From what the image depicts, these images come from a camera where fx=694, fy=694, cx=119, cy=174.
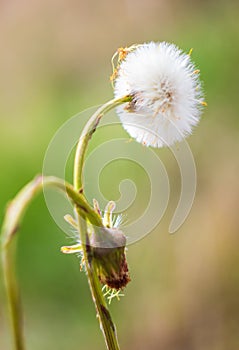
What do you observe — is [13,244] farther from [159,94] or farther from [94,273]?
[159,94]

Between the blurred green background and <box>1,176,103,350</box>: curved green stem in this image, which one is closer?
<box>1,176,103,350</box>: curved green stem

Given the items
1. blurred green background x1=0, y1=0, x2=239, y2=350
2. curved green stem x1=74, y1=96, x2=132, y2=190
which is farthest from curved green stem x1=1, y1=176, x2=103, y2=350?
blurred green background x1=0, y1=0, x2=239, y2=350

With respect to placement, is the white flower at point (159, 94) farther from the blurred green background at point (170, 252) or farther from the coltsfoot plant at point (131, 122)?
the blurred green background at point (170, 252)

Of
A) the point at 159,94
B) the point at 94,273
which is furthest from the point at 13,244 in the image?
the point at 159,94

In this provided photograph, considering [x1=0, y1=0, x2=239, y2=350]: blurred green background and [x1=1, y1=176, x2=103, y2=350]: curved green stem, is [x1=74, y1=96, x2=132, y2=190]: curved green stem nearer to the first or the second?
[x1=1, y1=176, x2=103, y2=350]: curved green stem

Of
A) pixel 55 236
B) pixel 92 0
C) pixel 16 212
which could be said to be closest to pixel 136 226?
pixel 16 212

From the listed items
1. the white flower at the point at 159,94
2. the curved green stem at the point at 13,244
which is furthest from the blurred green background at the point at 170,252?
the curved green stem at the point at 13,244

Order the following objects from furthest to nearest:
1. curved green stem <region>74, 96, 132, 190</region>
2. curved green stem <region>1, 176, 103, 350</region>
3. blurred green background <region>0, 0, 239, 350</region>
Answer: blurred green background <region>0, 0, 239, 350</region>
curved green stem <region>74, 96, 132, 190</region>
curved green stem <region>1, 176, 103, 350</region>

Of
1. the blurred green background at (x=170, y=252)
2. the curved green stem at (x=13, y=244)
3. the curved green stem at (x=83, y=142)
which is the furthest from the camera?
the blurred green background at (x=170, y=252)
